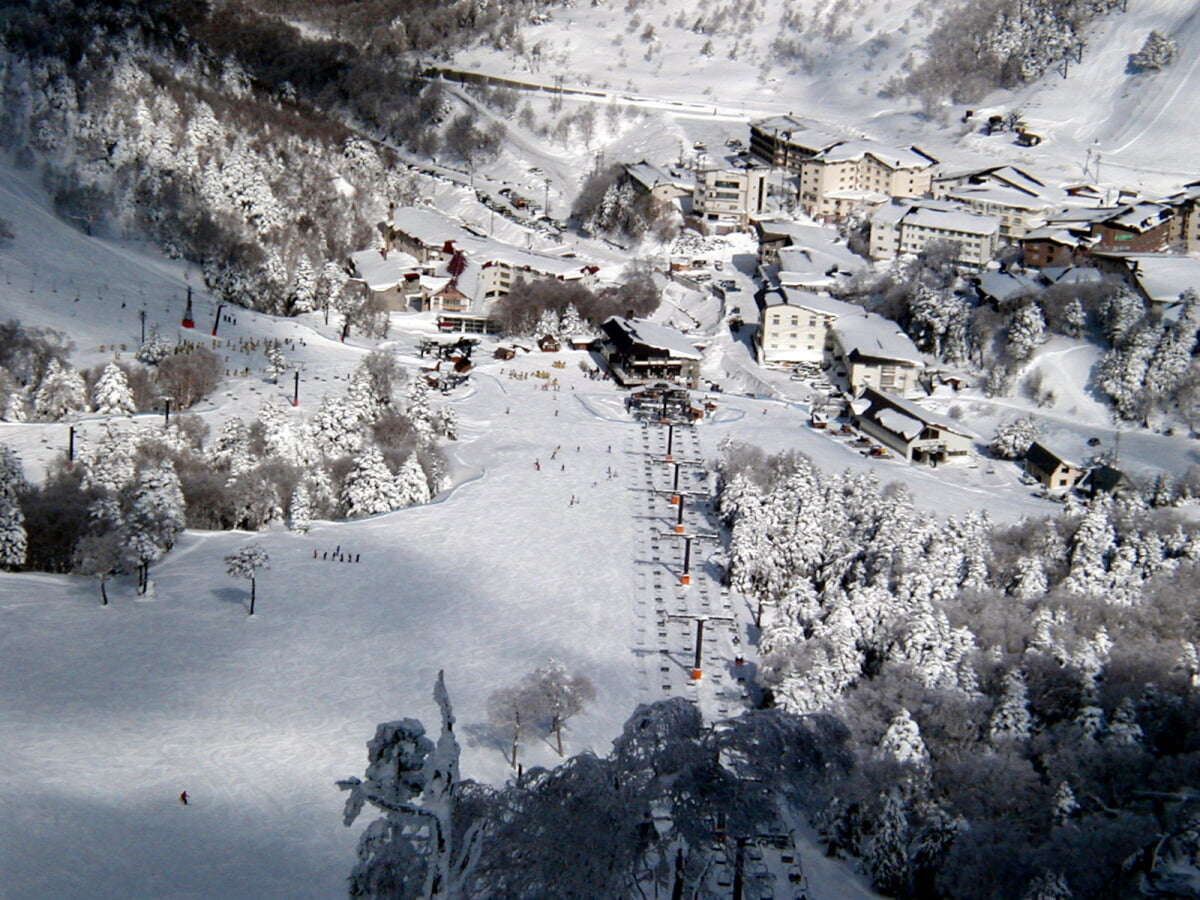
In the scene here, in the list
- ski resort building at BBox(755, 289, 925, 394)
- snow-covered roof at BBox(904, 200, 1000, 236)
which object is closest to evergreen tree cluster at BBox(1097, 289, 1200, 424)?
ski resort building at BBox(755, 289, 925, 394)

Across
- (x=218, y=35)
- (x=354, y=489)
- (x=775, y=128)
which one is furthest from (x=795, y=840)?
(x=218, y=35)

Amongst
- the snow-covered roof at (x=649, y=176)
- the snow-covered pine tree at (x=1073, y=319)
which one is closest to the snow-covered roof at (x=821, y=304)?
the snow-covered pine tree at (x=1073, y=319)

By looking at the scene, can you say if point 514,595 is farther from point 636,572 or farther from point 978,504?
point 978,504

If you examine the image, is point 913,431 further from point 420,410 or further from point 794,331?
point 420,410

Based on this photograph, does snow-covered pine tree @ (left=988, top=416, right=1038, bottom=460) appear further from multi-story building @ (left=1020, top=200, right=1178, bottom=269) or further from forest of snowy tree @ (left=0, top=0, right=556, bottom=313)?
forest of snowy tree @ (left=0, top=0, right=556, bottom=313)

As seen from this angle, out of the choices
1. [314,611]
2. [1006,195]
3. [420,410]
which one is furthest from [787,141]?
[314,611]
